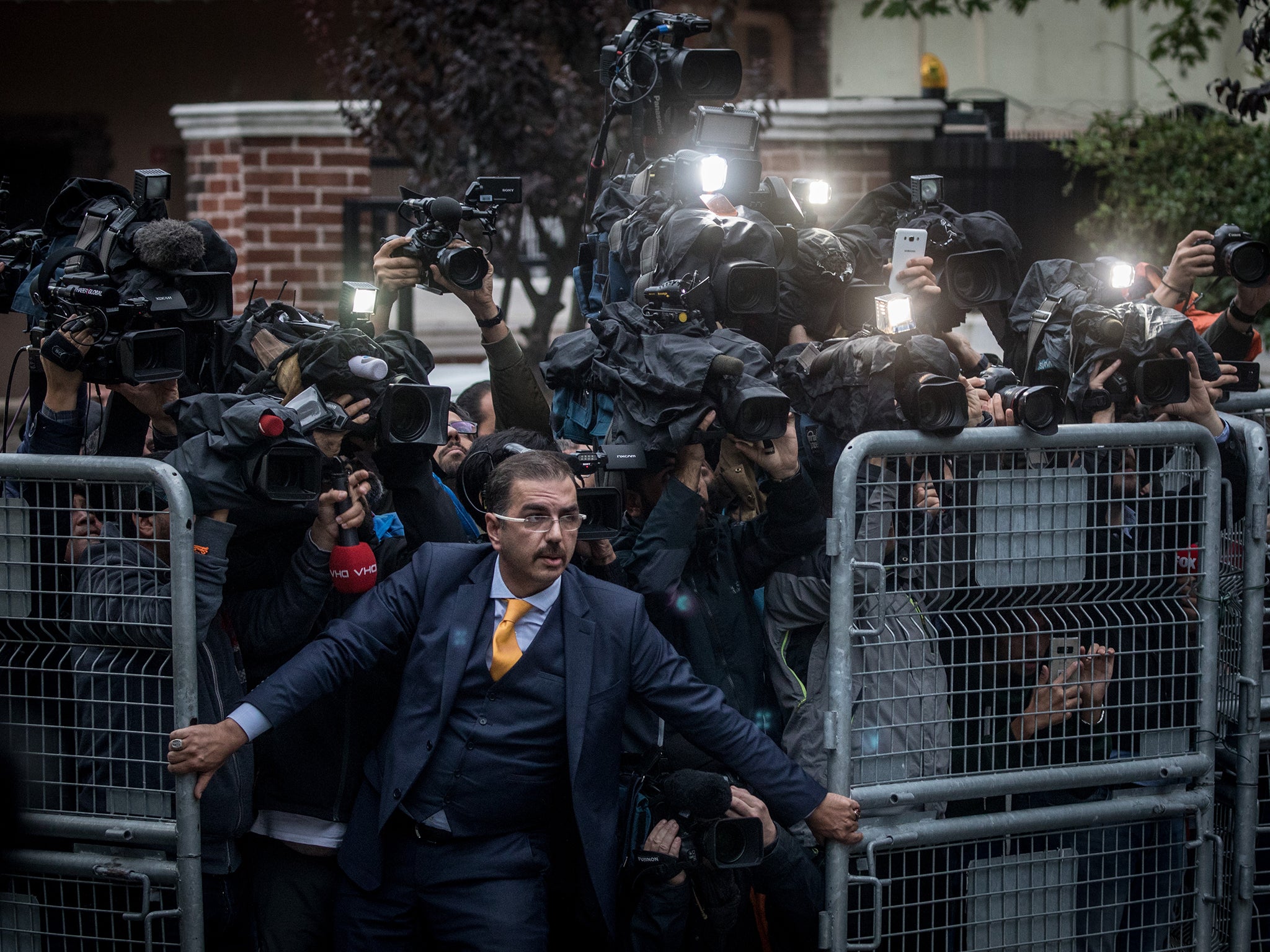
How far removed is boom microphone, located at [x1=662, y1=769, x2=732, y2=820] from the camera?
140 inches

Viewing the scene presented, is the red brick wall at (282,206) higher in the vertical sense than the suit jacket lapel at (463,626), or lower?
higher

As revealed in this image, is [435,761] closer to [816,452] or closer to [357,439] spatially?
[357,439]

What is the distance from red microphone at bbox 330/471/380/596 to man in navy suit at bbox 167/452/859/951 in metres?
0.07

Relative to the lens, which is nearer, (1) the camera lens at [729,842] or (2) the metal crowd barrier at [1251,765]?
(1) the camera lens at [729,842]

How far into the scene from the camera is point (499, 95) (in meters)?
6.66

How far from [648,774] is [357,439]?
47.0 inches

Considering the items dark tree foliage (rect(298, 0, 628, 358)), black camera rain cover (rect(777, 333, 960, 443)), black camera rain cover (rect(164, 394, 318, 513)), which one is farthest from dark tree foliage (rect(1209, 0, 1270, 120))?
black camera rain cover (rect(164, 394, 318, 513))

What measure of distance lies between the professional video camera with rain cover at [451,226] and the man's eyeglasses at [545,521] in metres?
0.91

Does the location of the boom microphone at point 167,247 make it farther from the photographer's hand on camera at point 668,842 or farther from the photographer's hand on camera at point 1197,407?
the photographer's hand on camera at point 1197,407

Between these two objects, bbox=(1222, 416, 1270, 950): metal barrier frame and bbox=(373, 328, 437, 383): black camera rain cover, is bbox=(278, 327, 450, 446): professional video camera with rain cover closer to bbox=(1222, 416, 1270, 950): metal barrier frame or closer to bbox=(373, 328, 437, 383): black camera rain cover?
bbox=(373, 328, 437, 383): black camera rain cover

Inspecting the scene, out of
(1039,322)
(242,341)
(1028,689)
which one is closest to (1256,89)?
(1039,322)

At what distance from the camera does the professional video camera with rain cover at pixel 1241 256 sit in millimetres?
4379

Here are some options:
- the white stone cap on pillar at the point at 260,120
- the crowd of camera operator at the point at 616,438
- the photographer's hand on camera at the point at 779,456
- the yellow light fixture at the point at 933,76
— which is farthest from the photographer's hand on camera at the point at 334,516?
the yellow light fixture at the point at 933,76

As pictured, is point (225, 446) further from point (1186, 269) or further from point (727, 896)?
point (1186, 269)
